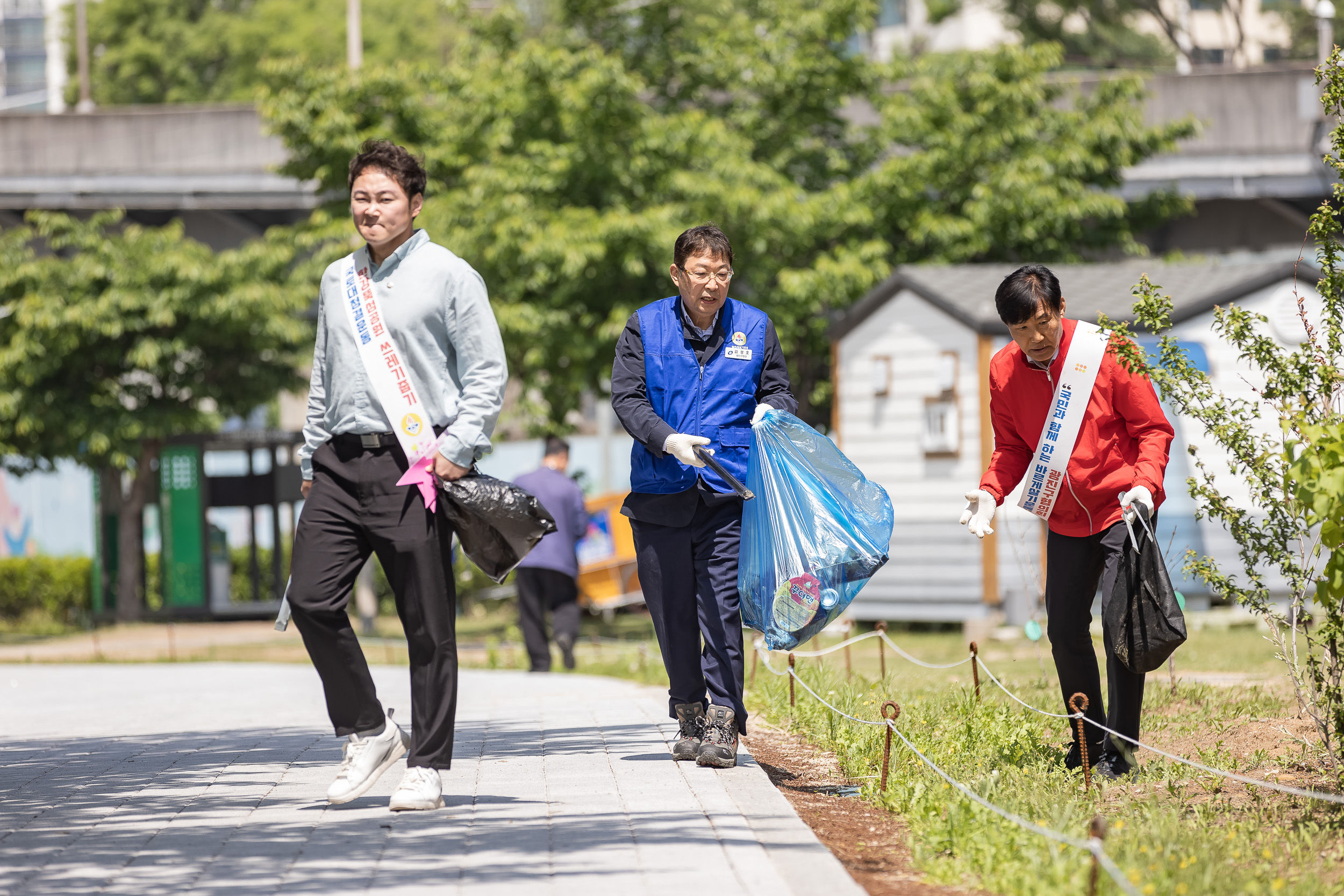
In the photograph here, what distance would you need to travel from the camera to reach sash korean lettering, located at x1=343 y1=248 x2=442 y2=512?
15.2 feet

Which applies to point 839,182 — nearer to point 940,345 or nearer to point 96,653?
point 940,345

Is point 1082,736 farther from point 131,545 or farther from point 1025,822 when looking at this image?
point 131,545

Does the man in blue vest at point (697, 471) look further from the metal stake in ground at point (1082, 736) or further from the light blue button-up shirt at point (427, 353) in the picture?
the metal stake in ground at point (1082, 736)

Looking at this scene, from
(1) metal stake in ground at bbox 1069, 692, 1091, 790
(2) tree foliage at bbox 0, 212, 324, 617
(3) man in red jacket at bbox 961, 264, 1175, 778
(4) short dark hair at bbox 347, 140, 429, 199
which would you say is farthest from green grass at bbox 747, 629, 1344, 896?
(2) tree foliage at bbox 0, 212, 324, 617

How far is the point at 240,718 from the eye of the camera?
841cm

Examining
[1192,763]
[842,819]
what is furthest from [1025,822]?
[842,819]

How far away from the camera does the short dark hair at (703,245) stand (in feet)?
18.3

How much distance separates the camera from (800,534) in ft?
17.9

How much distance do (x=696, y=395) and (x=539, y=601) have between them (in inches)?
273

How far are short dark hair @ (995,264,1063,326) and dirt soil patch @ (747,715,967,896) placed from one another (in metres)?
1.73

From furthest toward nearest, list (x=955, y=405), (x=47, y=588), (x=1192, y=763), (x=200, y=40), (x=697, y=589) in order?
1. (x=200, y=40)
2. (x=47, y=588)
3. (x=955, y=405)
4. (x=697, y=589)
5. (x=1192, y=763)

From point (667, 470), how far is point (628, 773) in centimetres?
107

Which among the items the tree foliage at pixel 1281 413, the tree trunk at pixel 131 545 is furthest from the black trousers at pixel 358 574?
the tree trunk at pixel 131 545

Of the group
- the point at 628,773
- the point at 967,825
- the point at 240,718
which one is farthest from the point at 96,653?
the point at 967,825
